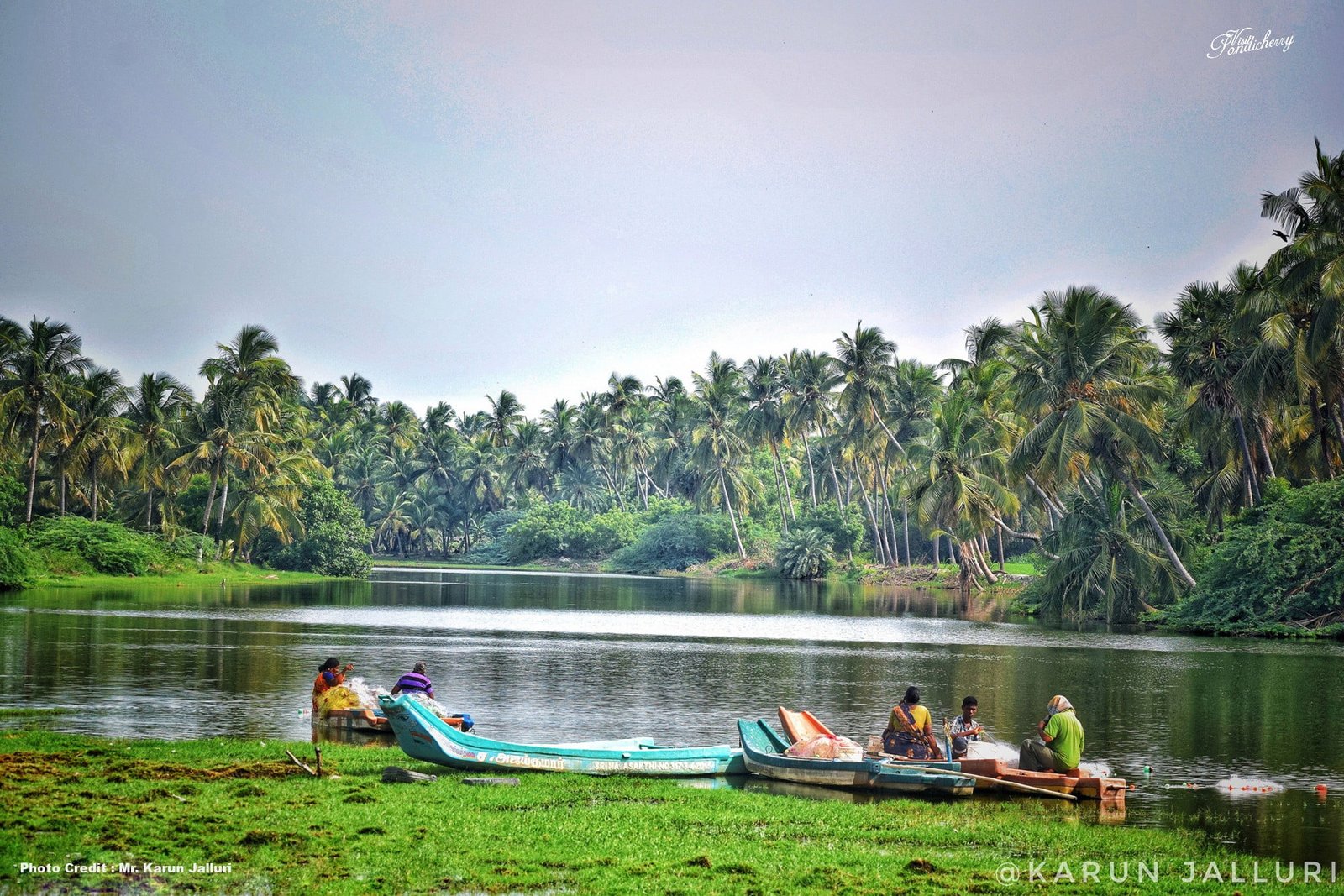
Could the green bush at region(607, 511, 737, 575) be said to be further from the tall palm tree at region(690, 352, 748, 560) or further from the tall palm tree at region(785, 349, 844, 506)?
the tall palm tree at region(785, 349, 844, 506)

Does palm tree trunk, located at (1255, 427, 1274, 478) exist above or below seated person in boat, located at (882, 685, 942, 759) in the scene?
above

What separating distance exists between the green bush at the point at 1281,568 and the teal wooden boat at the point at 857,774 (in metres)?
30.9

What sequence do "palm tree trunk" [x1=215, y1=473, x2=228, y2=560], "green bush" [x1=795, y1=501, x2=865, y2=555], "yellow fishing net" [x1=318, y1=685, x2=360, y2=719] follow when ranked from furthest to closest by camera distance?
"green bush" [x1=795, y1=501, x2=865, y2=555]
"palm tree trunk" [x1=215, y1=473, x2=228, y2=560]
"yellow fishing net" [x1=318, y1=685, x2=360, y2=719]

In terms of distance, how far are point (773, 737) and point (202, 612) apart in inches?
1331

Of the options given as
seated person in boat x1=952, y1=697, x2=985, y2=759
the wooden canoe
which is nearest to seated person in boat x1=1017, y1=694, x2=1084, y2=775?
seated person in boat x1=952, y1=697, x2=985, y2=759

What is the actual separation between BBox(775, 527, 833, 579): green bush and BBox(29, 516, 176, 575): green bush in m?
46.9

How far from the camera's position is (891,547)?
3920 inches

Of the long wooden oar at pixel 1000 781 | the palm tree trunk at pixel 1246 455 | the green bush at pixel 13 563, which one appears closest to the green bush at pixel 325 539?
the green bush at pixel 13 563

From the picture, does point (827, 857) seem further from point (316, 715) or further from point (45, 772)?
point (316, 715)

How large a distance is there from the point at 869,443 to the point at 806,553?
1258cm

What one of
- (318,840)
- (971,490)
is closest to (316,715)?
(318,840)

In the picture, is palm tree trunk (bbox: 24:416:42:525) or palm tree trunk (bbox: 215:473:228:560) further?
palm tree trunk (bbox: 215:473:228:560)

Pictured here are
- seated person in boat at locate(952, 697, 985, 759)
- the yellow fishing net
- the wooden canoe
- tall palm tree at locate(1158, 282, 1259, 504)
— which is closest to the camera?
the wooden canoe

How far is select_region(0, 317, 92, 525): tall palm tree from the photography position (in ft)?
202
